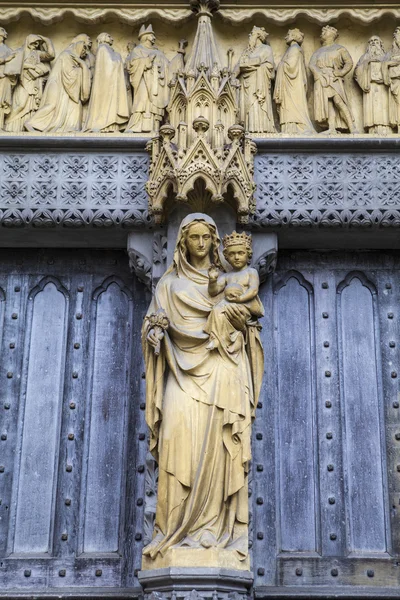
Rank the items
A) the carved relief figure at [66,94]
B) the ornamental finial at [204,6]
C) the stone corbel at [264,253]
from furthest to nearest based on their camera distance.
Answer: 1. the ornamental finial at [204,6]
2. the carved relief figure at [66,94]
3. the stone corbel at [264,253]

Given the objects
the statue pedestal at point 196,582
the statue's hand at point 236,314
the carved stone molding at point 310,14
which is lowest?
the statue pedestal at point 196,582

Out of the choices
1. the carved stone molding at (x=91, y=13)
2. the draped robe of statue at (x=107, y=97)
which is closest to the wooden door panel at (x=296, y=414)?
the draped robe of statue at (x=107, y=97)

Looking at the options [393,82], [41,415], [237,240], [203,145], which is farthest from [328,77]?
[41,415]

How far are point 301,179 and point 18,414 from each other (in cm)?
326

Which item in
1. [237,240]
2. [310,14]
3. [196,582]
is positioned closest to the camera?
[196,582]

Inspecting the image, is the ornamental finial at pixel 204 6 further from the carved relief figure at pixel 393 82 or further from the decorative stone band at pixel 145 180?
the carved relief figure at pixel 393 82

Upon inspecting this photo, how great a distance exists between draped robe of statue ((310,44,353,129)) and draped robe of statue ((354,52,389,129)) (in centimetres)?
14

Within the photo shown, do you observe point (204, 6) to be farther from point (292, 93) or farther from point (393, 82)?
point (393, 82)

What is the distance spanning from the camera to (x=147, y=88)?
9.37 m

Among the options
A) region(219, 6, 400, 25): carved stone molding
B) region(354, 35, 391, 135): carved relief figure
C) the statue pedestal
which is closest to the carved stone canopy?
region(219, 6, 400, 25): carved stone molding

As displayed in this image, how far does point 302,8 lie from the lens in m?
9.62

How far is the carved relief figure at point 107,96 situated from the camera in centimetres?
931

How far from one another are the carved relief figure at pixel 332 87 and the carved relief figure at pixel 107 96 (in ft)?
5.82

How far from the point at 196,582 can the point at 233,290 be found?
7.34 ft
